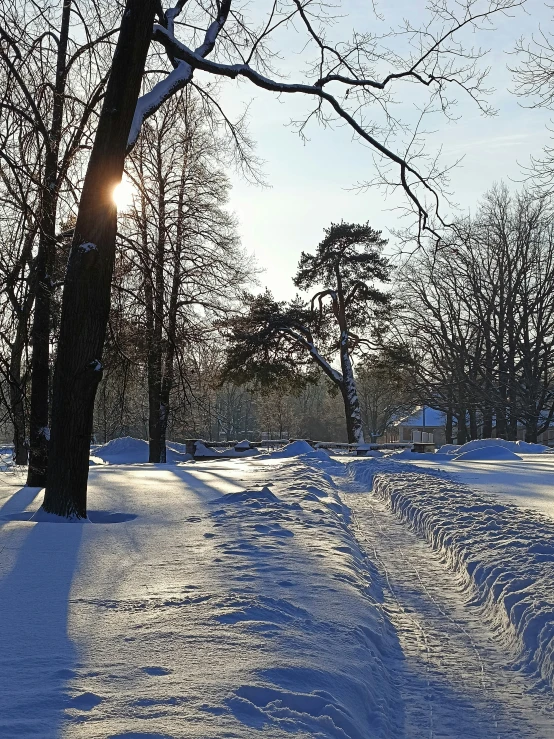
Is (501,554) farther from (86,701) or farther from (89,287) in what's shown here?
(89,287)

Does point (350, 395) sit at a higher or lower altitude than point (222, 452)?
higher

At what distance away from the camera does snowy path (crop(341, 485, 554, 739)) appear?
12.2 ft

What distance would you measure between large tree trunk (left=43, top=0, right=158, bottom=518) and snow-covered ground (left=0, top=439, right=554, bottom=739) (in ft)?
2.17

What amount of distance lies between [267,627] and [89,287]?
15.4 feet

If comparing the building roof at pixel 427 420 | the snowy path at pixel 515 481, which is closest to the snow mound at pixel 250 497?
the snowy path at pixel 515 481

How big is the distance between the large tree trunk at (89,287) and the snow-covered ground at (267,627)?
2.17ft

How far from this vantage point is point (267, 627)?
4.39 m

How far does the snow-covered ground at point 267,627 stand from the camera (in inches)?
126

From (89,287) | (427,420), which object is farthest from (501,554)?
(427,420)

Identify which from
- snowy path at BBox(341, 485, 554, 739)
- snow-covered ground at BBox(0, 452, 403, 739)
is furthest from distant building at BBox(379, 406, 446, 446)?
snow-covered ground at BBox(0, 452, 403, 739)

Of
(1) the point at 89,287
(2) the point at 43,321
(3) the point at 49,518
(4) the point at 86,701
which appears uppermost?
(2) the point at 43,321

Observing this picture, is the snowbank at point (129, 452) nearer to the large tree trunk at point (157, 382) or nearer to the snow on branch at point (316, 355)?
the large tree trunk at point (157, 382)

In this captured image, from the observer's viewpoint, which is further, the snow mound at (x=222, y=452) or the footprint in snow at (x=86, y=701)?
the snow mound at (x=222, y=452)

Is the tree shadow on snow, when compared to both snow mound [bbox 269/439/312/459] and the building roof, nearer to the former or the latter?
snow mound [bbox 269/439/312/459]
